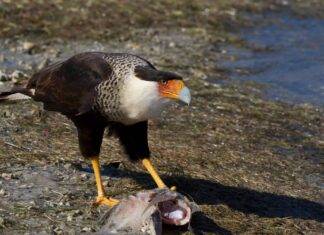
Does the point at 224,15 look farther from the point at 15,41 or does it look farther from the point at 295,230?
the point at 295,230

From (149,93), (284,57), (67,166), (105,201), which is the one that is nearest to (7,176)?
(67,166)

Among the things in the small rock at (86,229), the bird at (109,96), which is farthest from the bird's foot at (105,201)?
the small rock at (86,229)

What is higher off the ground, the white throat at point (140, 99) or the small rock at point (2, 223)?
the white throat at point (140, 99)

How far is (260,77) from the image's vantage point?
37.9ft

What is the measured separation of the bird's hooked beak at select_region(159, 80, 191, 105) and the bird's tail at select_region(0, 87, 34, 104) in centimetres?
152

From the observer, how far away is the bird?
6172mm

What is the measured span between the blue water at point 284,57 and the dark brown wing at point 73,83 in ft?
13.4

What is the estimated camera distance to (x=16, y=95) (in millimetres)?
7395

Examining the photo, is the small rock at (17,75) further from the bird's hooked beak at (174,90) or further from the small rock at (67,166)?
the bird's hooked beak at (174,90)

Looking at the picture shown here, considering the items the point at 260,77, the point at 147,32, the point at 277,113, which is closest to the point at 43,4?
the point at 147,32

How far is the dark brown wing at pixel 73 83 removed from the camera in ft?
21.5

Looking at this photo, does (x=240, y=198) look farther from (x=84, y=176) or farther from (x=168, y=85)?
(x=168, y=85)

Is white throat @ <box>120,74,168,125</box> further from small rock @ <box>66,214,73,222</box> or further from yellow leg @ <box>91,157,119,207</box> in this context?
small rock @ <box>66,214,73,222</box>

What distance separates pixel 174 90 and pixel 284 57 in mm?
6749
